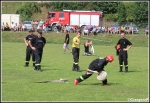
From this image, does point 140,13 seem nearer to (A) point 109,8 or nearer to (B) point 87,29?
(A) point 109,8

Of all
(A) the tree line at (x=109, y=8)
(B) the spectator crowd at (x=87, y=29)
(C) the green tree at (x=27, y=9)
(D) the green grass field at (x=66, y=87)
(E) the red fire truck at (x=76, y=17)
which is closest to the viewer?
(D) the green grass field at (x=66, y=87)

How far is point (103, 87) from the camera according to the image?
16.4 metres

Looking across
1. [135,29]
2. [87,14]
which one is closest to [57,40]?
[135,29]

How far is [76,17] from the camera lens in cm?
7144

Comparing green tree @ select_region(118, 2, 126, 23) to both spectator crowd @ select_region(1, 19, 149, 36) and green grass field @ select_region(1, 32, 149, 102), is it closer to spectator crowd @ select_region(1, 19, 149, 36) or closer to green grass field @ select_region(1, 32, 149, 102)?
spectator crowd @ select_region(1, 19, 149, 36)

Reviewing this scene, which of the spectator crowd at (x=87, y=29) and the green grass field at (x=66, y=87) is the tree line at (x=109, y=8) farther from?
the green grass field at (x=66, y=87)

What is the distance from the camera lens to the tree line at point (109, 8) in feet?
245

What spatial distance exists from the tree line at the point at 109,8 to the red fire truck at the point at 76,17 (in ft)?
21.3

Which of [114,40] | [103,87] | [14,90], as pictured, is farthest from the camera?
[114,40]

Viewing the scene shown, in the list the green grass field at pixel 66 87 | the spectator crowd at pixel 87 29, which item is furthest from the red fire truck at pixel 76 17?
the green grass field at pixel 66 87

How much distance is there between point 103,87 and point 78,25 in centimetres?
5412

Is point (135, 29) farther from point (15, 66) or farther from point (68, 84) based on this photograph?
point (68, 84)

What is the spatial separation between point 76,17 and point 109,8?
10632 millimetres

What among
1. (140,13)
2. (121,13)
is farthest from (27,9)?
(140,13)
